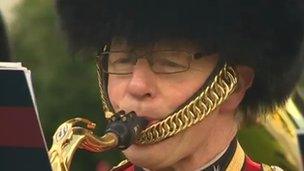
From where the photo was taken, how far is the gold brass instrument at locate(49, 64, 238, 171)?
2.05 metres

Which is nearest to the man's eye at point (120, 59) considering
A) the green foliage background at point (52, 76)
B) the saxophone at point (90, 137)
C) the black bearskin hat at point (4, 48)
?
the saxophone at point (90, 137)

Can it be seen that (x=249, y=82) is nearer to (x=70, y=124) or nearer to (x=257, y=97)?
(x=257, y=97)

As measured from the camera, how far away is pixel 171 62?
84.5 inches

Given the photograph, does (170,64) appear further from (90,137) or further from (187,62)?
(90,137)

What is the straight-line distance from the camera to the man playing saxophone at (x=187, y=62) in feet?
7.01

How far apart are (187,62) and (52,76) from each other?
121 inches

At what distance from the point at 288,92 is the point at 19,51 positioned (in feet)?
10.4

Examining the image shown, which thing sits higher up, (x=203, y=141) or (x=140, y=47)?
(x=140, y=47)

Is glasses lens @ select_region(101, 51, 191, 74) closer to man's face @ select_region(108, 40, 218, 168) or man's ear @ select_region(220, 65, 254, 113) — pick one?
man's face @ select_region(108, 40, 218, 168)

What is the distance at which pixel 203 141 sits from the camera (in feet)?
7.22

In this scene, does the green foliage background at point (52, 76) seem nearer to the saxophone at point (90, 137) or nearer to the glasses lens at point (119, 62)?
the glasses lens at point (119, 62)

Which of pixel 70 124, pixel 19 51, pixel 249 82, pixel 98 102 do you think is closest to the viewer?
pixel 70 124

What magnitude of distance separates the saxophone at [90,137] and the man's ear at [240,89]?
185 mm

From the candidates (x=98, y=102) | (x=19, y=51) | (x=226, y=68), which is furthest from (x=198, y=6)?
(x=19, y=51)
